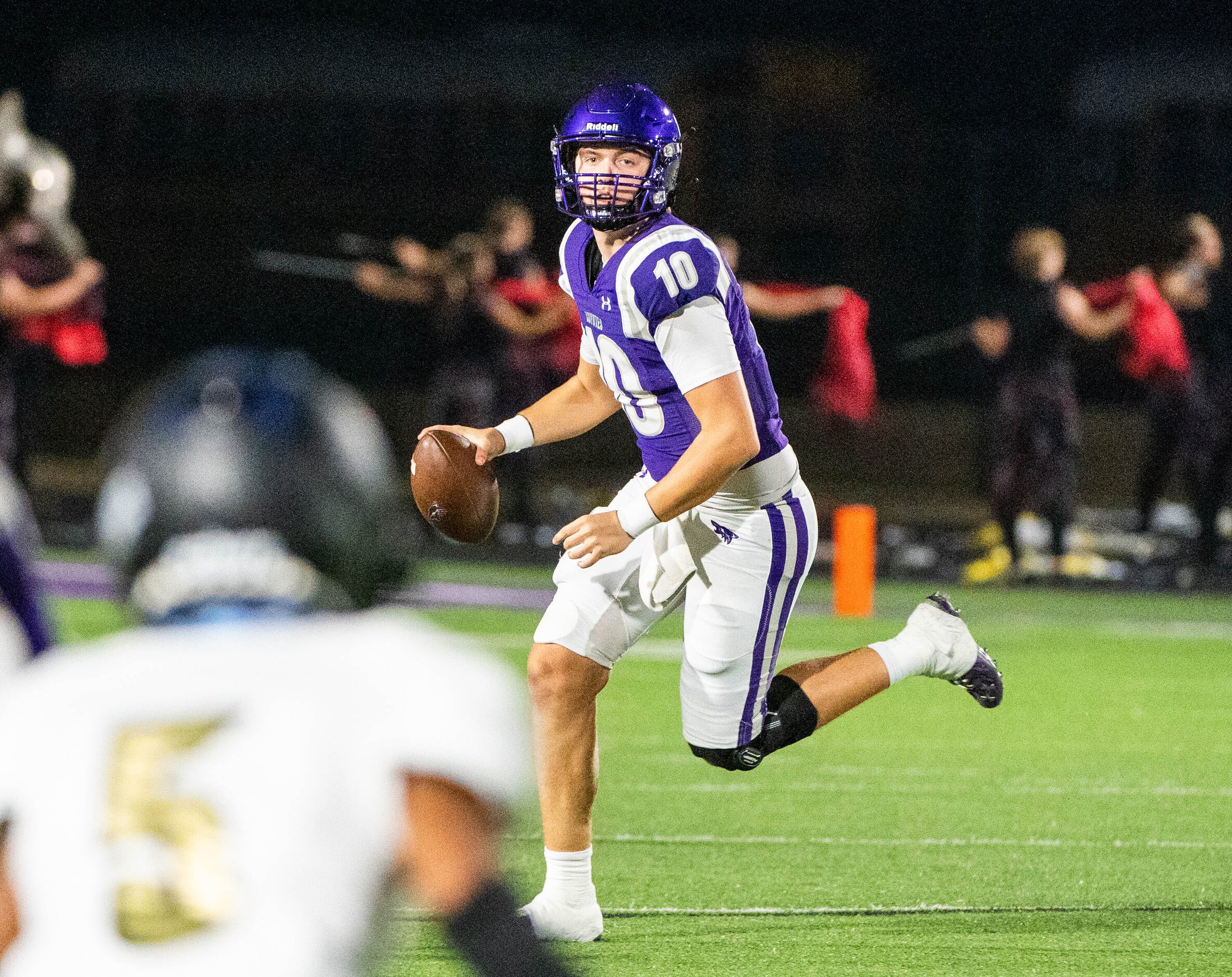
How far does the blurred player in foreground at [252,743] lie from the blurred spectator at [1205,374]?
35.4 feet

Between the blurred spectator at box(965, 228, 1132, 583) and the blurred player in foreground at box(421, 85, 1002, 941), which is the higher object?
the blurred player in foreground at box(421, 85, 1002, 941)

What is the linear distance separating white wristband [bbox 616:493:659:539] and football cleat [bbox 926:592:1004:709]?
113cm

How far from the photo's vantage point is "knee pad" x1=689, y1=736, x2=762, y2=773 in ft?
14.4

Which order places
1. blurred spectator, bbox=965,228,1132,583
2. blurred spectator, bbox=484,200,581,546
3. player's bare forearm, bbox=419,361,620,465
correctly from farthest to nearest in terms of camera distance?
1. blurred spectator, bbox=484,200,581,546
2. blurred spectator, bbox=965,228,1132,583
3. player's bare forearm, bbox=419,361,620,465

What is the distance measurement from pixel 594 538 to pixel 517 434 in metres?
0.68

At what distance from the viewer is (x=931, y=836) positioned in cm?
529

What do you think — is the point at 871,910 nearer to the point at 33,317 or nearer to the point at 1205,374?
the point at 33,317

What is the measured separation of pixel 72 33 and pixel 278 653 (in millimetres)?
24110

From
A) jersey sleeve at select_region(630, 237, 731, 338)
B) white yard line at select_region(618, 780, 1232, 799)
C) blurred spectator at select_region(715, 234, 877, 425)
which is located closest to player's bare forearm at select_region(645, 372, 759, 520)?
jersey sleeve at select_region(630, 237, 731, 338)

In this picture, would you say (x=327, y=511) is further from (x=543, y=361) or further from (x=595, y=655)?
(x=543, y=361)

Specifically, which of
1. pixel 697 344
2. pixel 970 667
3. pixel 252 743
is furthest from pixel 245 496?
pixel 970 667

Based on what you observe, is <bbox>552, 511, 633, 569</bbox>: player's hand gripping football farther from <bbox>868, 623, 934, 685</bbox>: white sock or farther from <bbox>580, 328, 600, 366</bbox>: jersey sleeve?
<bbox>868, 623, 934, 685</bbox>: white sock

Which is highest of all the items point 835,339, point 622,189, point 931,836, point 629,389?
point 622,189

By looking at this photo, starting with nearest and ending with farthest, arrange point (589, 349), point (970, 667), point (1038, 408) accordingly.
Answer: point (589, 349), point (970, 667), point (1038, 408)
